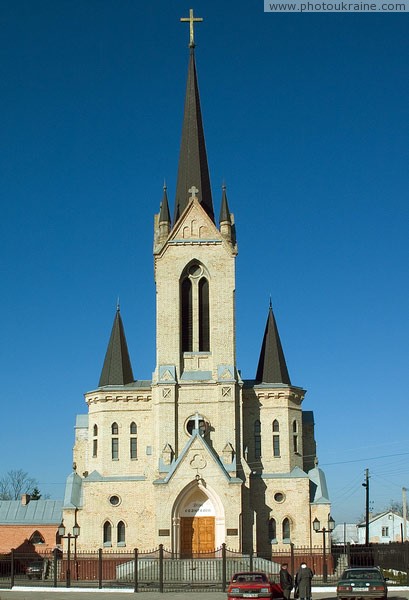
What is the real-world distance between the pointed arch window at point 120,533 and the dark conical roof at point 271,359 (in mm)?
11587

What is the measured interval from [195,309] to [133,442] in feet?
27.7

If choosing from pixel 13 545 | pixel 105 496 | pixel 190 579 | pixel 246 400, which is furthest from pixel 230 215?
pixel 13 545

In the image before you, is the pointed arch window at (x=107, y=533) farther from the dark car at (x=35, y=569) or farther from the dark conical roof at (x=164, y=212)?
the dark conical roof at (x=164, y=212)

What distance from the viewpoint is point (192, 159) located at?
54.1 metres

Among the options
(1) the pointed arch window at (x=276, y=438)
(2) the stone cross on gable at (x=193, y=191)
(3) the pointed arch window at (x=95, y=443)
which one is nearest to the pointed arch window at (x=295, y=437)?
(1) the pointed arch window at (x=276, y=438)

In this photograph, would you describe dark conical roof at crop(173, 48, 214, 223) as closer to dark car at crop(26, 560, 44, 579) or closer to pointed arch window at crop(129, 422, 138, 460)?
pointed arch window at crop(129, 422, 138, 460)

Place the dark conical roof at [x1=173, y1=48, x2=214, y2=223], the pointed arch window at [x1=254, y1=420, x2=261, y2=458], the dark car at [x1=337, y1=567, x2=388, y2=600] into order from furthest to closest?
the dark conical roof at [x1=173, y1=48, x2=214, y2=223] → the pointed arch window at [x1=254, y1=420, x2=261, y2=458] → the dark car at [x1=337, y1=567, x2=388, y2=600]

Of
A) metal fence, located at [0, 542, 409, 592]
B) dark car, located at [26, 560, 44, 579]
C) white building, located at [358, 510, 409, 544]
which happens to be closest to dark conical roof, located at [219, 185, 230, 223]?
metal fence, located at [0, 542, 409, 592]

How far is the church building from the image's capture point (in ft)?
152

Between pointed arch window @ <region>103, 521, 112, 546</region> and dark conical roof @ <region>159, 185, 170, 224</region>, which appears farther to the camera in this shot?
dark conical roof @ <region>159, 185, 170, 224</region>

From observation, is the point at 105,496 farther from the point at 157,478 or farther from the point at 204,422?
the point at 204,422

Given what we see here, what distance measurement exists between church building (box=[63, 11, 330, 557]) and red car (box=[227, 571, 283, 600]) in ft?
58.9

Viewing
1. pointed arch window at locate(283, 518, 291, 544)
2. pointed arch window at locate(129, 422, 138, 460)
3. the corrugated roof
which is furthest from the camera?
the corrugated roof

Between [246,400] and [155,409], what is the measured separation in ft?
17.5
